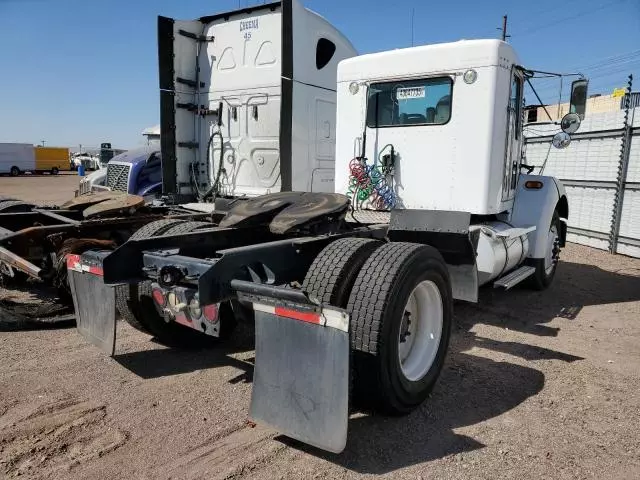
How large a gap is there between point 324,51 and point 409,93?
2317mm

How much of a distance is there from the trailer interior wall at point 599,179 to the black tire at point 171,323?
24.8 feet

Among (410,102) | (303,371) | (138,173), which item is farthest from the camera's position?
(138,173)

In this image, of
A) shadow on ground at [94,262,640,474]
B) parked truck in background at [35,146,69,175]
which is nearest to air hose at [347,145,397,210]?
shadow on ground at [94,262,640,474]

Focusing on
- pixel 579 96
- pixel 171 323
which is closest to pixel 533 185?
pixel 579 96

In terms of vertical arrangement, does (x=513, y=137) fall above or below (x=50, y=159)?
above

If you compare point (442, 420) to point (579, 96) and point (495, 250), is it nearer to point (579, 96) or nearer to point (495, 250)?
point (495, 250)

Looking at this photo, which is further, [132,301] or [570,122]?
[570,122]

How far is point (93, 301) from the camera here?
379cm

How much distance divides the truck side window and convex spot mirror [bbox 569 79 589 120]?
3360 mm

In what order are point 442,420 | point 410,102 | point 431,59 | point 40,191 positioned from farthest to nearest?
point 40,191 → point 410,102 → point 431,59 → point 442,420

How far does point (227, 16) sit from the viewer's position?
7480 millimetres

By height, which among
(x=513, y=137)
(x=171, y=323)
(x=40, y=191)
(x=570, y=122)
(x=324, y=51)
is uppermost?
(x=324, y=51)

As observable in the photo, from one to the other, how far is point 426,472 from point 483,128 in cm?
362

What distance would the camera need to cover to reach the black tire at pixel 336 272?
329 cm
